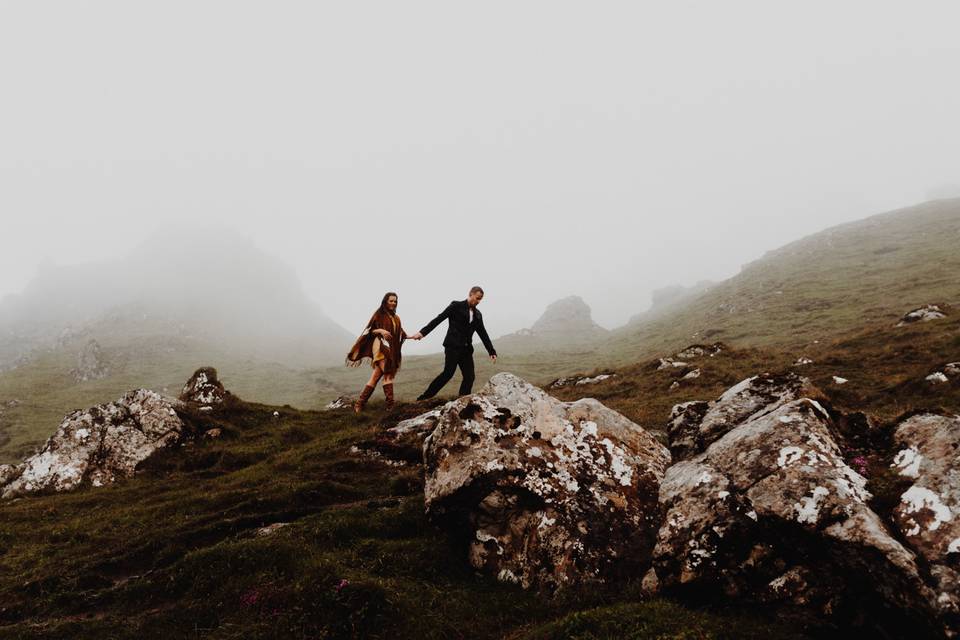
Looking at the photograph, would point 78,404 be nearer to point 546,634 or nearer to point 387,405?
point 387,405

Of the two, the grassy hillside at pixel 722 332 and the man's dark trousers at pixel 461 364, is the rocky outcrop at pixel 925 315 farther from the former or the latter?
the man's dark trousers at pixel 461 364

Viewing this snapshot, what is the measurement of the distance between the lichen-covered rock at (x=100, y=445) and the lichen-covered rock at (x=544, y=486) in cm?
1532

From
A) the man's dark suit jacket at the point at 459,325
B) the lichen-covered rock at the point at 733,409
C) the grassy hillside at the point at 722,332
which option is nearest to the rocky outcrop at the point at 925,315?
the grassy hillside at the point at 722,332

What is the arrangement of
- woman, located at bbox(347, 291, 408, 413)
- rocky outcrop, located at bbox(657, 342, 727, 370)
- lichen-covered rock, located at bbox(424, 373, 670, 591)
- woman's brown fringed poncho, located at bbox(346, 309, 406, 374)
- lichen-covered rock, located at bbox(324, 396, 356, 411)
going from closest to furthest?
lichen-covered rock, located at bbox(424, 373, 670, 591) → woman, located at bbox(347, 291, 408, 413) → woman's brown fringed poncho, located at bbox(346, 309, 406, 374) → lichen-covered rock, located at bbox(324, 396, 356, 411) → rocky outcrop, located at bbox(657, 342, 727, 370)

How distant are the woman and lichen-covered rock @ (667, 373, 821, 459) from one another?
1268 centimetres

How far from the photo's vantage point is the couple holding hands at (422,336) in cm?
1906

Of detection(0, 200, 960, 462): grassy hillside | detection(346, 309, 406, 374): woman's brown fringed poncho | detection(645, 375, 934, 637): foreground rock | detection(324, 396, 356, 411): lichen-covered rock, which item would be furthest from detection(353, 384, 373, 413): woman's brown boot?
detection(0, 200, 960, 462): grassy hillside

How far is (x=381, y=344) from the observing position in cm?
2136

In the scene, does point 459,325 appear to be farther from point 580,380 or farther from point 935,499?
point 580,380

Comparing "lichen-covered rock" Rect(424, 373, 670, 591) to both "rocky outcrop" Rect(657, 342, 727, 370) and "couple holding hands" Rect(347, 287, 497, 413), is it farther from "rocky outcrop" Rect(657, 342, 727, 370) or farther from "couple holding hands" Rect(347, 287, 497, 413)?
"rocky outcrop" Rect(657, 342, 727, 370)

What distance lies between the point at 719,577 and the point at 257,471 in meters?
15.5

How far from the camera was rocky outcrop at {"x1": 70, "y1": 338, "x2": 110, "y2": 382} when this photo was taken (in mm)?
128250

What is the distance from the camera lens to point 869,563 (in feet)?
22.7

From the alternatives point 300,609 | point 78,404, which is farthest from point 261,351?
point 300,609
